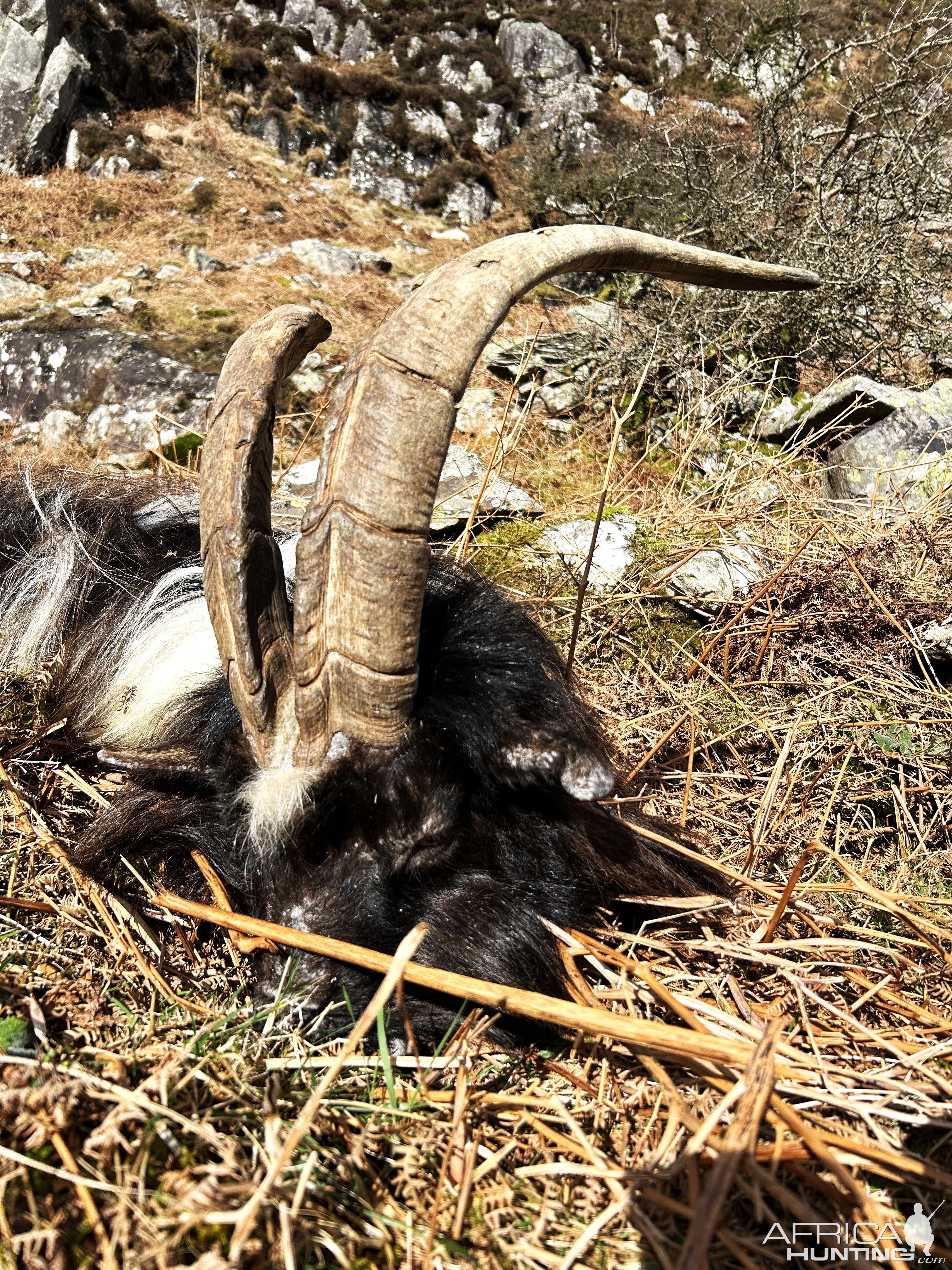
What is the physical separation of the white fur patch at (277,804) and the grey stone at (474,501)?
223cm

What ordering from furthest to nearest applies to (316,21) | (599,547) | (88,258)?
(316,21) → (88,258) → (599,547)

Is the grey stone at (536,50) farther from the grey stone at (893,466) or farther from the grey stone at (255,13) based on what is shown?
the grey stone at (893,466)

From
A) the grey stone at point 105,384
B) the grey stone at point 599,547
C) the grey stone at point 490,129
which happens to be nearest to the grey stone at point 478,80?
the grey stone at point 490,129

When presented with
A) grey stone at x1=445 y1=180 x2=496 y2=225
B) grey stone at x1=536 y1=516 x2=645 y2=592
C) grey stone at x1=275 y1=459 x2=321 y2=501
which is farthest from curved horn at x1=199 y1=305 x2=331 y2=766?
grey stone at x1=445 y1=180 x2=496 y2=225

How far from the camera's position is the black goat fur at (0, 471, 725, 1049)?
5.50ft

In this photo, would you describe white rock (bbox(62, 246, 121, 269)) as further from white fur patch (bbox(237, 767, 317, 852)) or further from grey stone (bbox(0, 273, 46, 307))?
white fur patch (bbox(237, 767, 317, 852))

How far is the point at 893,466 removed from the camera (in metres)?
4.62

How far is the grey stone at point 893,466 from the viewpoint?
4.11 metres

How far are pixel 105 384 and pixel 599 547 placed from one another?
17.6 feet

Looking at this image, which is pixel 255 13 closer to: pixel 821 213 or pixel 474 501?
pixel 821 213

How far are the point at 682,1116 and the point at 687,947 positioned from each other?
62 cm

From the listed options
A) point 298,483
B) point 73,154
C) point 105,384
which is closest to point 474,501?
point 298,483

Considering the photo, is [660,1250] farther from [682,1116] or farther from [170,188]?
[170,188]

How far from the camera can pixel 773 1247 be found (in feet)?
4.04
